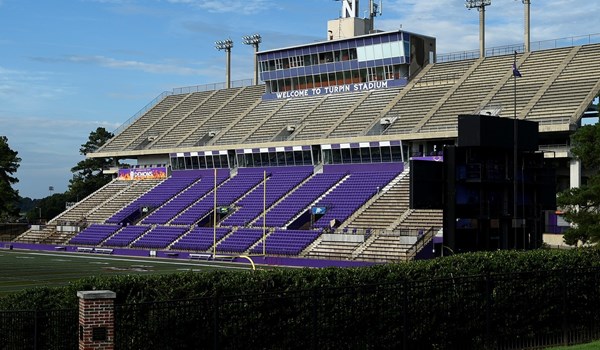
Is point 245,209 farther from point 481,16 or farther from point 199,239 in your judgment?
point 481,16

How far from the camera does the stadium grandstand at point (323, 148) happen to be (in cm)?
5866

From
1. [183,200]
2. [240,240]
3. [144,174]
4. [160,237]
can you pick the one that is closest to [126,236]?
[160,237]

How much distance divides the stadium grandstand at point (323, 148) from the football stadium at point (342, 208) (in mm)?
206

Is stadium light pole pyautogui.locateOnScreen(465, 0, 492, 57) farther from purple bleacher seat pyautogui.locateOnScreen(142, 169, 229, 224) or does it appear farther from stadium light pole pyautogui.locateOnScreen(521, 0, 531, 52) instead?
purple bleacher seat pyautogui.locateOnScreen(142, 169, 229, 224)

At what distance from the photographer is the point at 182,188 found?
78625mm

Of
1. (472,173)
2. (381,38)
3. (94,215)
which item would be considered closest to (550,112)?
(381,38)

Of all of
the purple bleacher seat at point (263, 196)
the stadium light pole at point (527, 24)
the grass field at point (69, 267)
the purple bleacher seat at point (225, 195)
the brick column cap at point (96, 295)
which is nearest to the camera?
the brick column cap at point (96, 295)

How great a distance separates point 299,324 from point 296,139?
56431 millimetres

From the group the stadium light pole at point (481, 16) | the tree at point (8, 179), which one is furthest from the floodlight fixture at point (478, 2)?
the tree at point (8, 179)

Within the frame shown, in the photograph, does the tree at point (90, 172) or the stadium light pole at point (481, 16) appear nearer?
the stadium light pole at point (481, 16)

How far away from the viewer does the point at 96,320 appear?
1416 centimetres

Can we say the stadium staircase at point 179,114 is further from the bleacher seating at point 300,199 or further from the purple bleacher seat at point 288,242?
the purple bleacher seat at point 288,242

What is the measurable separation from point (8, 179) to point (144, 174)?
1803 centimetres

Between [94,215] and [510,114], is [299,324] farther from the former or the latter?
[94,215]
